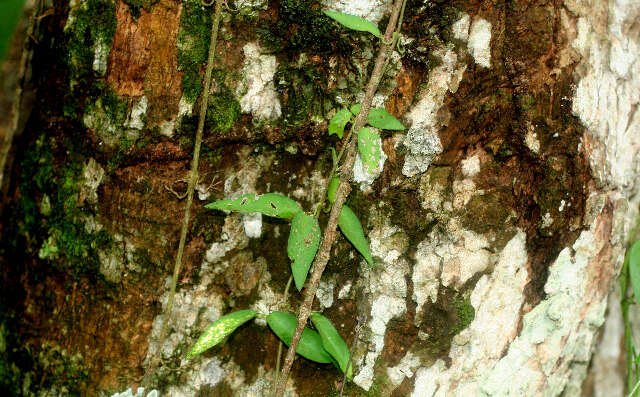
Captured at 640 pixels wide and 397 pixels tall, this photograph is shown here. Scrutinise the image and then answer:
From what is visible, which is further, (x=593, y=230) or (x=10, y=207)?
(x=10, y=207)

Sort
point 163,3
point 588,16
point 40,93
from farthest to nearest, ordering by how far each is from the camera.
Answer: point 40,93 < point 588,16 < point 163,3

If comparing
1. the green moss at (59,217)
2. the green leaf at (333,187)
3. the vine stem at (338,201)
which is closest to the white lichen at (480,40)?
the vine stem at (338,201)

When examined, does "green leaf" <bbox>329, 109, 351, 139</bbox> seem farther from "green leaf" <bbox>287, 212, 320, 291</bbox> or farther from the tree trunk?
"green leaf" <bbox>287, 212, 320, 291</bbox>

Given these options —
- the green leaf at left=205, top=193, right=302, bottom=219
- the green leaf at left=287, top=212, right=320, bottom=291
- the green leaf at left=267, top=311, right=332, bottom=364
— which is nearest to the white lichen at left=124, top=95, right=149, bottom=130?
the green leaf at left=205, top=193, right=302, bottom=219

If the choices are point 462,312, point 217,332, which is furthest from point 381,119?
point 217,332

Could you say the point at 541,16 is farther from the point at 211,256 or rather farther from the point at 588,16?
the point at 211,256

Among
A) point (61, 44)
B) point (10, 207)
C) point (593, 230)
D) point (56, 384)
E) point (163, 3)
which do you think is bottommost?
point (56, 384)

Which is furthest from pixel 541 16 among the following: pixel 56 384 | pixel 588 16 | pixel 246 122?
pixel 56 384
